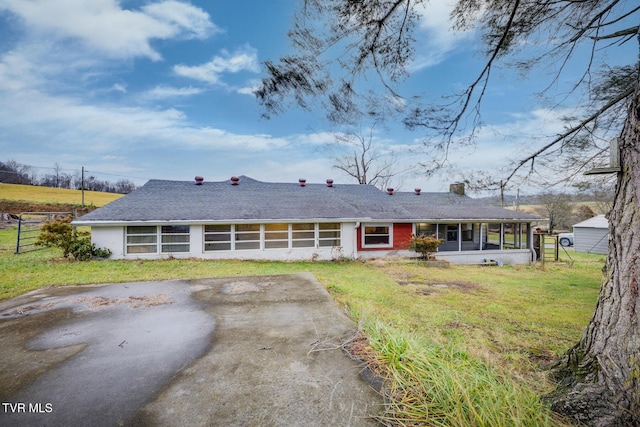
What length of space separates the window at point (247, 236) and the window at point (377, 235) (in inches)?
248

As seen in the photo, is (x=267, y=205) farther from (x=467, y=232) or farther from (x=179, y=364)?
(x=467, y=232)

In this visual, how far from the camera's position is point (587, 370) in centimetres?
217

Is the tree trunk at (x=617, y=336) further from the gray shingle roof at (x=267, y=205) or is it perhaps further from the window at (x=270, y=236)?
the window at (x=270, y=236)

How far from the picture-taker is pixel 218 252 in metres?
12.7

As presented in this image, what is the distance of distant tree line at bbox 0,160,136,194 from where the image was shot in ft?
151

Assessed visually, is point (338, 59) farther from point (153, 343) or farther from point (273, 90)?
point (153, 343)

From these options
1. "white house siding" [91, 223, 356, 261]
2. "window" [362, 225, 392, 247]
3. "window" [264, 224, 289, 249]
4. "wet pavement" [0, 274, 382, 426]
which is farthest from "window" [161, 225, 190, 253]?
"window" [362, 225, 392, 247]

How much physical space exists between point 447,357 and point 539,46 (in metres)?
4.59

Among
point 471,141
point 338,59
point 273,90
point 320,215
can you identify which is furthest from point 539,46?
point 320,215

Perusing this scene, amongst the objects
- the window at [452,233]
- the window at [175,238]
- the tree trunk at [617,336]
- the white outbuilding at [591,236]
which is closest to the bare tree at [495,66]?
the tree trunk at [617,336]

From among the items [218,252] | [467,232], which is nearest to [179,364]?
[218,252]

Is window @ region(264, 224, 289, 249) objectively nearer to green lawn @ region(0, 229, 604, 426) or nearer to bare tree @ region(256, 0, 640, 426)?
green lawn @ region(0, 229, 604, 426)

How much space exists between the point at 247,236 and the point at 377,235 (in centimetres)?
770

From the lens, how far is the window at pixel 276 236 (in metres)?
13.5
